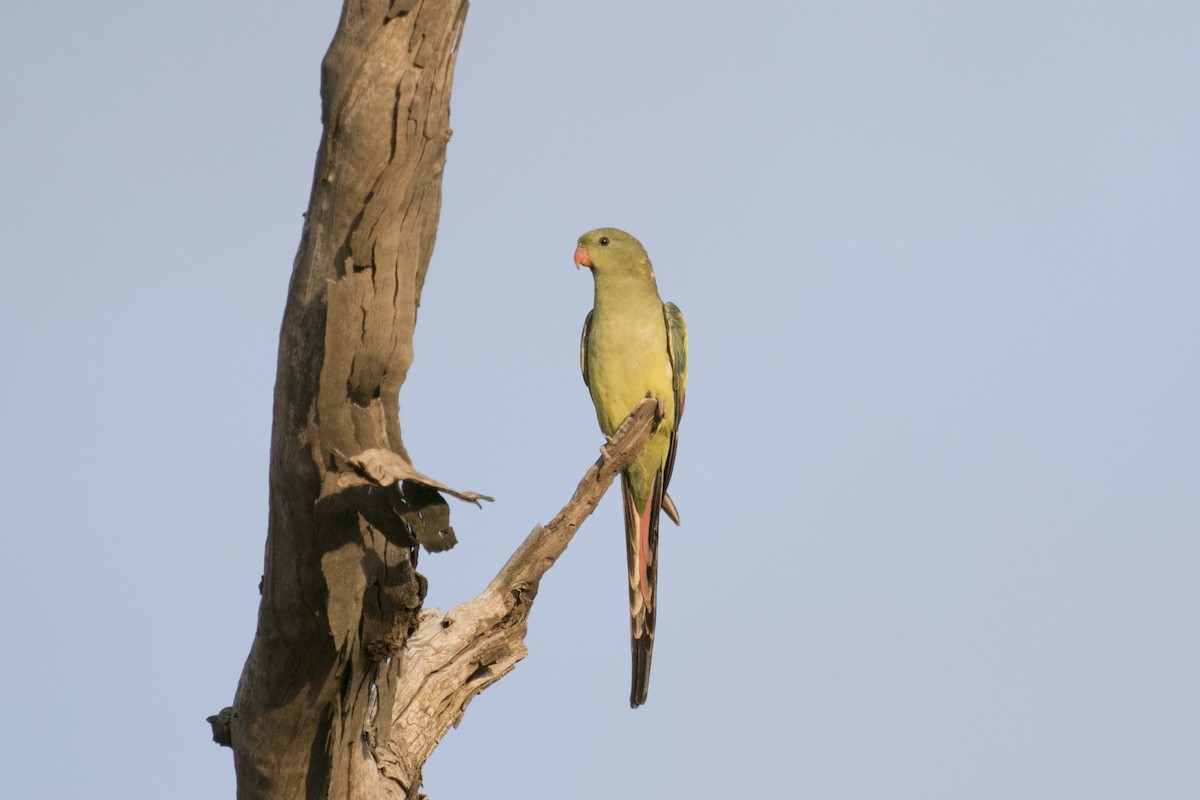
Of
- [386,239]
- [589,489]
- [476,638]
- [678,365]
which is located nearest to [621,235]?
[678,365]

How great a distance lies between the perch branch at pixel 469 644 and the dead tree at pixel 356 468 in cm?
1

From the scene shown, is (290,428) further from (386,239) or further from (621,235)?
(621,235)

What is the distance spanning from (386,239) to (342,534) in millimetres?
1026

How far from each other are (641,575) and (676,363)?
1220 millimetres

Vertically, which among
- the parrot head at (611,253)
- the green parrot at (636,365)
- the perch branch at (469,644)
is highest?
the parrot head at (611,253)

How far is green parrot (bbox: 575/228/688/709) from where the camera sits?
20.8 feet

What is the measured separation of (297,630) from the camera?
405 cm

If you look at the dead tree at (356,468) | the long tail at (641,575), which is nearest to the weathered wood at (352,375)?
the dead tree at (356,468)

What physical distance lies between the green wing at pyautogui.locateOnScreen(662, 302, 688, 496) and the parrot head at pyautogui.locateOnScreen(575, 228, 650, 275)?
31cm

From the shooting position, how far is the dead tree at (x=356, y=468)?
3459 mm

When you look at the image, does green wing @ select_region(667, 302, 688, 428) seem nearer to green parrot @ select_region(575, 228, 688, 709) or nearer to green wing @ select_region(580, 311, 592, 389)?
green parrot @ select_region(575, 228, 688, 709)

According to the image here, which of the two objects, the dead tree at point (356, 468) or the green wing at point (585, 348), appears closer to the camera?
the dead tree at point (356, 468)

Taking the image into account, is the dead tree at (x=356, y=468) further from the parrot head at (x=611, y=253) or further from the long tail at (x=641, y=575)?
the parrot head at (x=611, y=253)

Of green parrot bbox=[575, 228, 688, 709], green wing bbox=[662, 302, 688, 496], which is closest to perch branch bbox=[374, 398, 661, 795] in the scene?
green parrot bbox=[575, 228, 688, 709]
